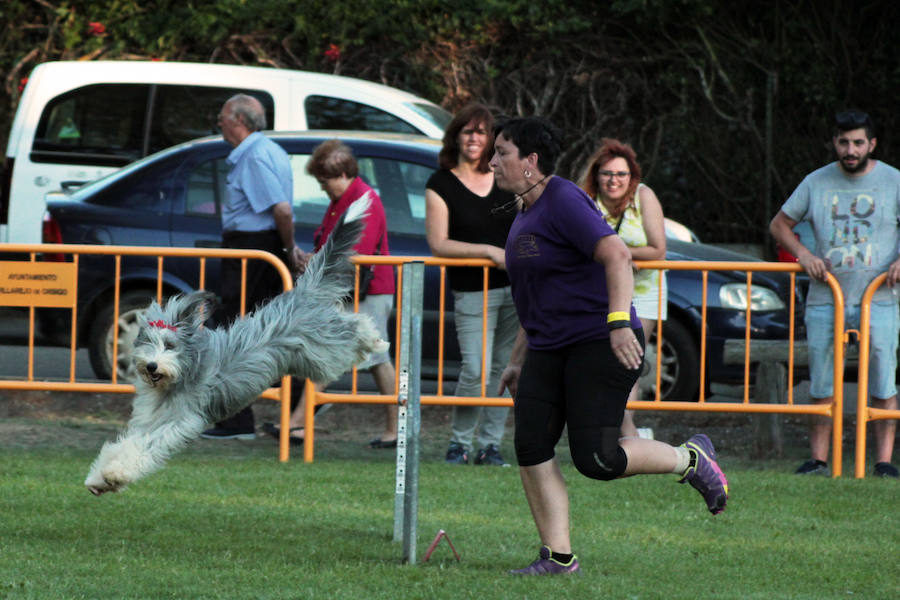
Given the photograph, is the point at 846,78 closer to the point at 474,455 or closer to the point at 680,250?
the point at 680,250

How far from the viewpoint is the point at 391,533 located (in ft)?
20.2

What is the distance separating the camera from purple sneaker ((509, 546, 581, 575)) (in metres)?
5.28

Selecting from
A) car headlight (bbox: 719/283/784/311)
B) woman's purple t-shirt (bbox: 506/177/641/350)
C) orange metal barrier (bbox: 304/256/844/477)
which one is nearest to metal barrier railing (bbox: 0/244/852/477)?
orange metal barrier (bbox: 304/256/844/477)

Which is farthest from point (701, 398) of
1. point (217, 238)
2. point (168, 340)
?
point (217, 238)

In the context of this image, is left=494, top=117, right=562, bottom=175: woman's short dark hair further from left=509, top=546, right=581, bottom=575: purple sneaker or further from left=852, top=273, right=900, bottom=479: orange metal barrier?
left=852, top=273, right=900, bottom=479: orange metal barrier

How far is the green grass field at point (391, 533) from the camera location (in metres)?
5.12

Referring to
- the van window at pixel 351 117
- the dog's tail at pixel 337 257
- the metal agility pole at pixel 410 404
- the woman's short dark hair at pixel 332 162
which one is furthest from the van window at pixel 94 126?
the metal agility pole at pixel 410 404

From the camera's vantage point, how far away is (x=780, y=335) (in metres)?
9.46

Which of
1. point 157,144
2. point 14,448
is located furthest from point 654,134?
point 14,448

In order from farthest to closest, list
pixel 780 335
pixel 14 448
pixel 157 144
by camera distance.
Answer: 1. pixel 157 144
2. pixel 780 335
3. pixel 14 448

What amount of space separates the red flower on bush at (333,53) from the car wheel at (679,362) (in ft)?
25.2

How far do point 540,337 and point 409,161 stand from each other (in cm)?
464

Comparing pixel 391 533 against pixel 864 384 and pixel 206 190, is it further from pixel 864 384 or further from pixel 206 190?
pixel 206 190

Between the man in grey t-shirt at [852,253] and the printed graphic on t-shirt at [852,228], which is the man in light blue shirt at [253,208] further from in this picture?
the printed graphic on t-shirt at [852,228]
